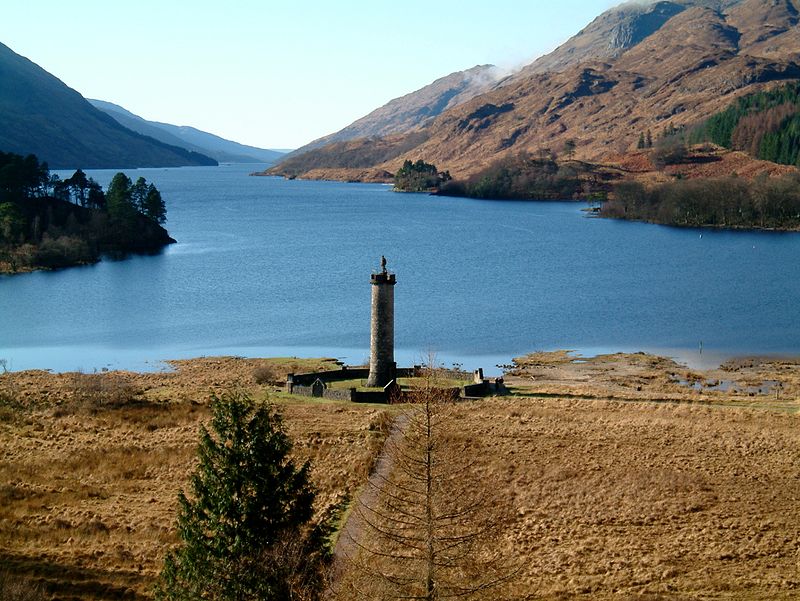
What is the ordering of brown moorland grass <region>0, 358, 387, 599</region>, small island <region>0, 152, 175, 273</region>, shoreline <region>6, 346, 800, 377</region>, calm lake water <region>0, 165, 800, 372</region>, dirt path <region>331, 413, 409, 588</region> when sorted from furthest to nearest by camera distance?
small island <region>0, 152, 175, 273</region>
calm lake water <region>0, 165, 800, 372</region>
shoreline <region>6, 346, 800, 377</region>
brown moorland grass <region>0, 358, 387, 599</region>
dirt path <region>331, 413, 409, 588</region>

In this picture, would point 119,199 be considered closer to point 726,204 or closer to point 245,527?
point 726,204

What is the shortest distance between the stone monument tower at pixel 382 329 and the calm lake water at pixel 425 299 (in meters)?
16.1

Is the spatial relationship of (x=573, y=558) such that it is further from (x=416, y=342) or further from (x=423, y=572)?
(x=416, y=342)

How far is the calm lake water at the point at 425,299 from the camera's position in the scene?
232 feet

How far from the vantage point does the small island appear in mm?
107938

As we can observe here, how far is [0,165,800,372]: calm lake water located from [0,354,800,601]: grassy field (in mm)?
16828

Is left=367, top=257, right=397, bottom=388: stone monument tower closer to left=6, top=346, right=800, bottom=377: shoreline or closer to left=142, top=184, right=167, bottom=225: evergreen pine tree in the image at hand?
left=6, top=346, right=800, bottom=377: shoreline

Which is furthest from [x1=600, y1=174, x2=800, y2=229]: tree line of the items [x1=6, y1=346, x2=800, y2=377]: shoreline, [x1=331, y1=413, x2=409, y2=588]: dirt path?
[x1=331, y1=413, x2=409, y2=588]: dirt path

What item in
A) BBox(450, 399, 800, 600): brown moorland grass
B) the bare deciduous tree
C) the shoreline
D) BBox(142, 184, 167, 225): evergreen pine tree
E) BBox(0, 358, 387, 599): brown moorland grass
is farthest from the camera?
BBox(142, 184, 167, 225): evergreen pine tree

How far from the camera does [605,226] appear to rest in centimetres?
16762

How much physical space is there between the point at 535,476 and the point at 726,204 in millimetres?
138681

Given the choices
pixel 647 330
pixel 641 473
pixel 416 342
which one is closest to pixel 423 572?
pixel 641 473

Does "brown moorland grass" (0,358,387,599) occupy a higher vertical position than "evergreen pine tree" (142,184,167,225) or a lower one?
lower

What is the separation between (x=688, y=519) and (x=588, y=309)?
54.9m
